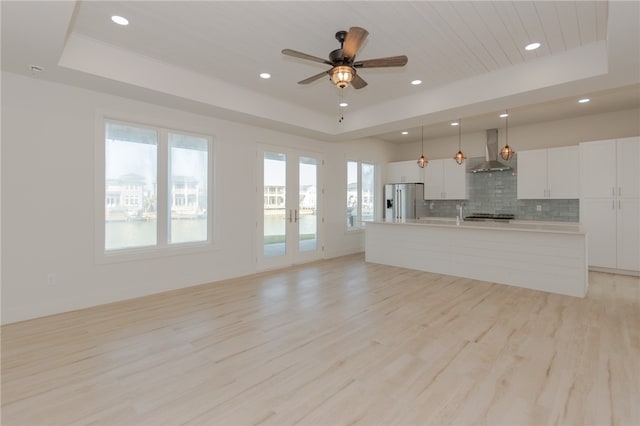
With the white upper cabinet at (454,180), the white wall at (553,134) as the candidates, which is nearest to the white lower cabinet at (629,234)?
the white wall at (553,134)

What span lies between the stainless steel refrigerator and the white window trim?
16.7ft

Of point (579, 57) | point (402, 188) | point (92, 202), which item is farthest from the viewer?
point (402, 188)

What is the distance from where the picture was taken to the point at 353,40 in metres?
2.61

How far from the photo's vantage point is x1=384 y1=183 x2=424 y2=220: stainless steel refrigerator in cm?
835

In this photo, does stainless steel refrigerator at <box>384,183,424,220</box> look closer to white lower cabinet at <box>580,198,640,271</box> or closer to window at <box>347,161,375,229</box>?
window at <box>347,161,375,229</box>

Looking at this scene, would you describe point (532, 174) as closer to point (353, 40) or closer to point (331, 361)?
point (353, 40)

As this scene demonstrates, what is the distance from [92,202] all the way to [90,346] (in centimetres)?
193

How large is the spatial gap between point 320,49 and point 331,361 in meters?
3.27

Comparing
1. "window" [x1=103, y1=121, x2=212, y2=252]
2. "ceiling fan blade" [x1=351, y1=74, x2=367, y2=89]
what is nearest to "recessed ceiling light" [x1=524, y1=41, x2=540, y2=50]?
"ceiling fan blade" [x1=351, y1=74, x2=367, y2=89]

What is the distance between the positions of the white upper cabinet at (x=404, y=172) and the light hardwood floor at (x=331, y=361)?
4.70 m

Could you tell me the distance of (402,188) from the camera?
8422 mm

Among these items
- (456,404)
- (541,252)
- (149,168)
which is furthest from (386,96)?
(456,404)

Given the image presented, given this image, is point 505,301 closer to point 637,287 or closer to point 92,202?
point 637,287

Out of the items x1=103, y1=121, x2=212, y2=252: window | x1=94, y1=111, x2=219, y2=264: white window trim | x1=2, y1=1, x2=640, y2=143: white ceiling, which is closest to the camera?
x1=2, y1=1, x2=640, y2=143: white ceiling
